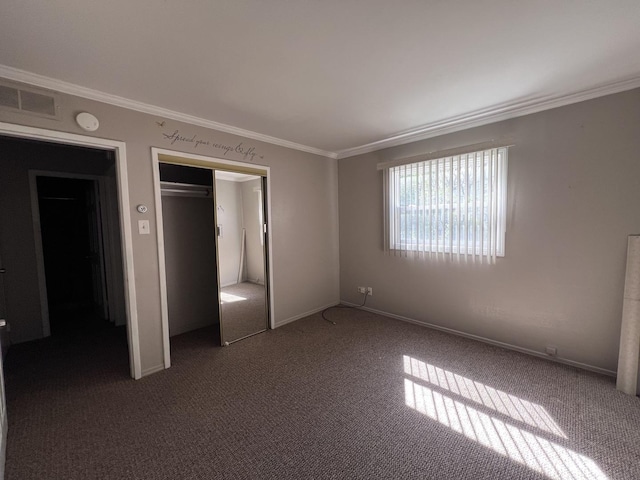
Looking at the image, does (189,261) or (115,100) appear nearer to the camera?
(115,100)

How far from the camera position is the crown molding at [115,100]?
190cm

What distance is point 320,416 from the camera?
6.47 feet

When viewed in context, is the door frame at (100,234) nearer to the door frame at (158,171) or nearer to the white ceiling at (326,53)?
the door frame at (158,171)

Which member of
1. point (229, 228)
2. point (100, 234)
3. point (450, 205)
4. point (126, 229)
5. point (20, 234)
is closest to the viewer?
point (126, 229)

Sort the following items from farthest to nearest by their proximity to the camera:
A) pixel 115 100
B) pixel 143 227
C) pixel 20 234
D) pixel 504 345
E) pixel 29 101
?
pixel 20 234 → pixel 504 345 → pixel 143 227 → pixel 115 100 → pixel 29 101

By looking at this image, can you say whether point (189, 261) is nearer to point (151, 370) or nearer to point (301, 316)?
point (151, 370)

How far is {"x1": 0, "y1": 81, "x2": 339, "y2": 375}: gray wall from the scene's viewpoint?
7.70 ft

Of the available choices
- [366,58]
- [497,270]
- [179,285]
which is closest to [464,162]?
[497,270]

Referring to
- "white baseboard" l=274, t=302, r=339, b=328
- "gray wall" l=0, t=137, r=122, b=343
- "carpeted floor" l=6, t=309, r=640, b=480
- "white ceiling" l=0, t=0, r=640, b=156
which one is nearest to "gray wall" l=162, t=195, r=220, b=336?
"carpeted floor" l=6, t=309, r=640, b=480

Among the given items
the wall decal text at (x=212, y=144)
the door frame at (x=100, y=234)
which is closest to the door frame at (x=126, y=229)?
the wall decal text at (x=212, y=144)

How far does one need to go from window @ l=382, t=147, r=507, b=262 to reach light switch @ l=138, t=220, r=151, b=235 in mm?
2891

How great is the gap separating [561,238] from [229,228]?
3.54 meters

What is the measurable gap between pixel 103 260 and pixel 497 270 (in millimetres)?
5385

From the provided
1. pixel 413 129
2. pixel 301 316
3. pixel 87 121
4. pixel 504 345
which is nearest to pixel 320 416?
pixel 301 316
